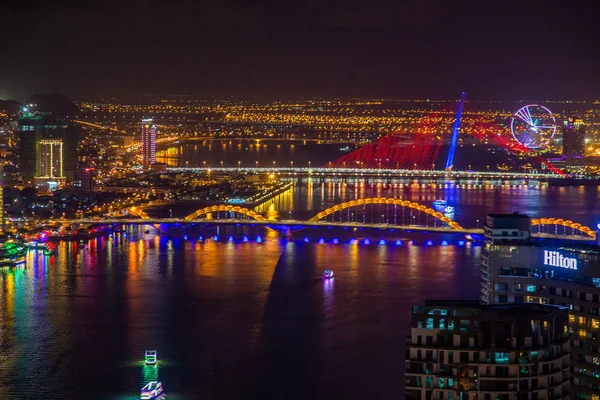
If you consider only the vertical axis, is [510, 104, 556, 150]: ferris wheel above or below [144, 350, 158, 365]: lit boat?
above

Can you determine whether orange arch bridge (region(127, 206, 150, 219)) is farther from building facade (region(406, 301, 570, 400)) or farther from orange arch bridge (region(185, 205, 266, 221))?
building facade (region(406, 301, 570, 400))

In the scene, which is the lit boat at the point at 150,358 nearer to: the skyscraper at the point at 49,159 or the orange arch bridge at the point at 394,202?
the orange arch bridge at the point at 394,202

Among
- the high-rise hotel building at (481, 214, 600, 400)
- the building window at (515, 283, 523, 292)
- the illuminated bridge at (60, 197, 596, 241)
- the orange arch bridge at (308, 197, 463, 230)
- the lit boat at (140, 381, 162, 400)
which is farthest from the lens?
the orange arch bridge at (308, 197, 463, 230)

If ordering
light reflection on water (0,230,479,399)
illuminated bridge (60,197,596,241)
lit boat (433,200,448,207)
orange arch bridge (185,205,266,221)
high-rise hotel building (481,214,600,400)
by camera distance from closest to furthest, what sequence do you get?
high-rise hotel building (481,214,600,400)
light reflection on water (0,230,479,399)
illuminated bridge (60,197,596,241)
orange arch bridge (185,205,266,221)
lit boat (433,200,448,207)

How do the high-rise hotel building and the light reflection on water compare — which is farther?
the light reflection on water

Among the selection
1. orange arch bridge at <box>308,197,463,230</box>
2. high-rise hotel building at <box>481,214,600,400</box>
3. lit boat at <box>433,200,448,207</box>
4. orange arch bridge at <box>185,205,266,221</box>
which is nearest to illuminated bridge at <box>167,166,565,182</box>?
lit boat at <box>433,200,448,207</box>

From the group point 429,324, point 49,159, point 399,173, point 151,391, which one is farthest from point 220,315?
point 399,173

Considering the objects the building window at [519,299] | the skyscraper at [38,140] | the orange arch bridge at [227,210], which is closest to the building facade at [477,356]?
the building window at [519,299]

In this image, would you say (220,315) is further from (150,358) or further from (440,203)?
(440,203)
